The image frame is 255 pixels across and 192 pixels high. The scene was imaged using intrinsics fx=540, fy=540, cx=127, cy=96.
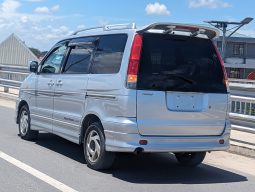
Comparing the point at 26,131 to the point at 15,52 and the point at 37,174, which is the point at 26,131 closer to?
the point at 37,174

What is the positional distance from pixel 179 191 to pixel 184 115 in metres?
1.04

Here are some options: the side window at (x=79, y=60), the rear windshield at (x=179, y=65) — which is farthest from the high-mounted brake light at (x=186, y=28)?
the side window at (x=79, y=60)

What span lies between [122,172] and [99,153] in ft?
1.56

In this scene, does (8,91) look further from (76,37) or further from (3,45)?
(76,37)

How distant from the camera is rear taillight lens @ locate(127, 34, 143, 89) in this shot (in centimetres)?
692

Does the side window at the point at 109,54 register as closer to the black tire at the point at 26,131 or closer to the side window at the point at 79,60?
the side window at the point at 79,60

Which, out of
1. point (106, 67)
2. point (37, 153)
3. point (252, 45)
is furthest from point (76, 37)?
point (252, 45)

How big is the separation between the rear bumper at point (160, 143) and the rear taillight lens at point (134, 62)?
2.20 ft

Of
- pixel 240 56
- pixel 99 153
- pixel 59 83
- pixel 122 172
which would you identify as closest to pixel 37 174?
pixel 99 153

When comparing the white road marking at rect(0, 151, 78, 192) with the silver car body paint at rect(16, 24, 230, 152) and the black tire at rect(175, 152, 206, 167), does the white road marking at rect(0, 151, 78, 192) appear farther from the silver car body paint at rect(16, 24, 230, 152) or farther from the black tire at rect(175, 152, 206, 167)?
the black tire at rect(175, 152, 206, 167)

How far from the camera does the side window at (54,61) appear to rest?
29.2 ft

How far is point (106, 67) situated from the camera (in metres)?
7.46

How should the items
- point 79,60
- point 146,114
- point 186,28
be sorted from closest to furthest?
1. point 146,114
2. point 186,28
3. point 79,60

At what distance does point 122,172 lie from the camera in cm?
766
